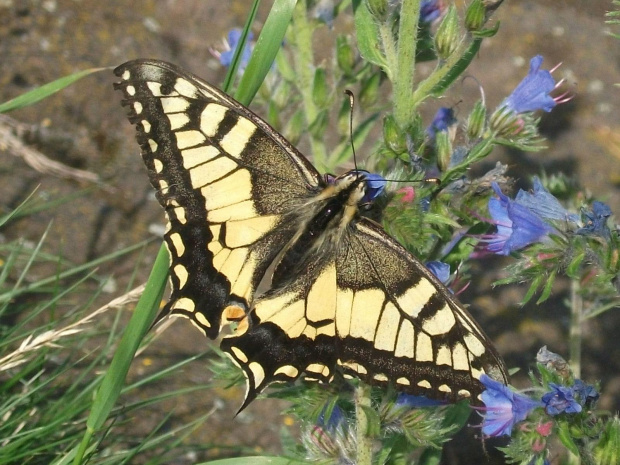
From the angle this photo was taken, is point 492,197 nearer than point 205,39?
Yes

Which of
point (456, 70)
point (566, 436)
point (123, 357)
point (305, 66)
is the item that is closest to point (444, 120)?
point (456, 70)

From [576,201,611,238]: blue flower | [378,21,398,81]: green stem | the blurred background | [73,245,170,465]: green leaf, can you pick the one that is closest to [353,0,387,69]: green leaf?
[378,21,398,81]: green stem

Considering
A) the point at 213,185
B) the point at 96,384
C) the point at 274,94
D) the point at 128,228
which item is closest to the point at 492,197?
the point at 213,185

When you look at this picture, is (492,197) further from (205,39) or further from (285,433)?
(205,39)

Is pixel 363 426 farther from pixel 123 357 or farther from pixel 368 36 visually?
pixel 368 36

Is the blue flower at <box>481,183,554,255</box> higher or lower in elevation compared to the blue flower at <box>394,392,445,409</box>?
higher

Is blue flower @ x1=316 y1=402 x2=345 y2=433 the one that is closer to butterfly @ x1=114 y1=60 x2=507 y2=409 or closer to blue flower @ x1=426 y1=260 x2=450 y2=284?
butterfly @ x1=114 y1=60 x2=507 y2=409

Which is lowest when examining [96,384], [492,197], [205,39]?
[96,384]
